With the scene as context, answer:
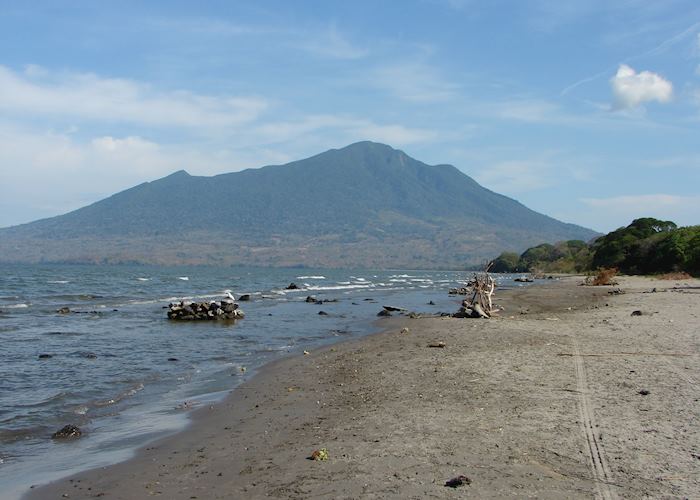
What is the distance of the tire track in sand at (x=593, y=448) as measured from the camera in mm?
6051

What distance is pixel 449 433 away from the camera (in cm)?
818

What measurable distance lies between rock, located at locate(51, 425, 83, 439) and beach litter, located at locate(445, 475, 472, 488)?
6549 millimetres

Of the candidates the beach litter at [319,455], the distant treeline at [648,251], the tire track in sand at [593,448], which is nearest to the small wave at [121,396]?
the beach litter at [319,455]

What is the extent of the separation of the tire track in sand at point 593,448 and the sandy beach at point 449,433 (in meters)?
0.02

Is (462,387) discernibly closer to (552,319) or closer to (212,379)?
(212,379)

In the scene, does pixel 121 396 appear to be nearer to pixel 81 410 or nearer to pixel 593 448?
pixel 81 410

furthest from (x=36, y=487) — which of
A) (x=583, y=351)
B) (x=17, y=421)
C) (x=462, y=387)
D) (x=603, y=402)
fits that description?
(x=583, y=351)

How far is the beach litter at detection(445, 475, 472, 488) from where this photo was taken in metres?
6.23

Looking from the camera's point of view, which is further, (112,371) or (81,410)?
(112,371)

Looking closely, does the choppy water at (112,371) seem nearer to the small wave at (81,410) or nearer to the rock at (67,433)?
the small wave at (81,410)

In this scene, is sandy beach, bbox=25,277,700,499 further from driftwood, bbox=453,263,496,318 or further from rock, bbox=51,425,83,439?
driftwood, bbox=453,263,496,318

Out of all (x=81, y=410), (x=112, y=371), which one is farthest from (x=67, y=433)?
(x=112, y=371)

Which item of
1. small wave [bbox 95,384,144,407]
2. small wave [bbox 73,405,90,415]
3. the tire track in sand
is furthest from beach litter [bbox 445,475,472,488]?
small wave [bbox 95,384,144,407]

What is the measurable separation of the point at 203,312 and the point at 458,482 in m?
27.3
